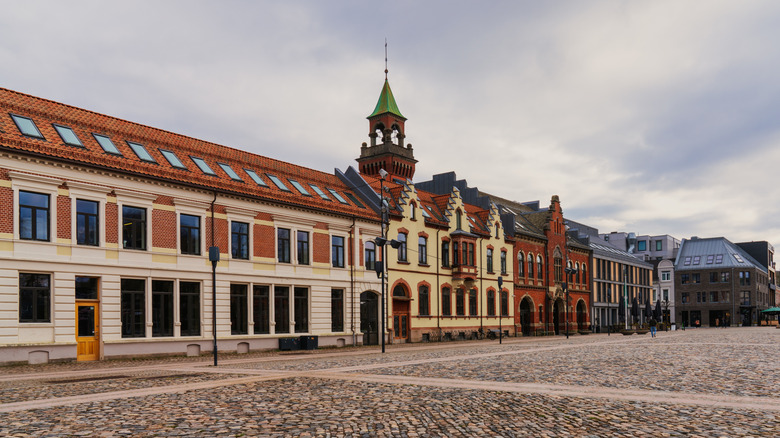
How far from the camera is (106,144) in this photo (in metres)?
30.1

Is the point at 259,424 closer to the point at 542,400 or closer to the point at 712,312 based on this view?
the point at 542,400

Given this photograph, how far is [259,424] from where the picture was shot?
11047 mm

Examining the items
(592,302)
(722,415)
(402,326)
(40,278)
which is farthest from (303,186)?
(592,302)

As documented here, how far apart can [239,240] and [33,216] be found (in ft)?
34.2

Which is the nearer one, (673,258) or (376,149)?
(376,149)

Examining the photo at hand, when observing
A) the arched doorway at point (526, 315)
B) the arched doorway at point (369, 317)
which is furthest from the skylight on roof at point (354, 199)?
the arched doorway at point (526, 315)

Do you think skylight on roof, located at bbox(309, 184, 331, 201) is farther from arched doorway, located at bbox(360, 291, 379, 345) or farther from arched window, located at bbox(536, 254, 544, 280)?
arched window, located at bbox(536, 254, 544, 280)

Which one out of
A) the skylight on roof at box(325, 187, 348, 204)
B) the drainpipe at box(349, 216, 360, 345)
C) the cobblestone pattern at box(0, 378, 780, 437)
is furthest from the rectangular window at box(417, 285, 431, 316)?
the cobblestone pattern at box(0, 378, 780, 437)

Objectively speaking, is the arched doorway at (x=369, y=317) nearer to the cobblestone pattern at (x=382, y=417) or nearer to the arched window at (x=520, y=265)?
the arched window at (x=520, y=265)

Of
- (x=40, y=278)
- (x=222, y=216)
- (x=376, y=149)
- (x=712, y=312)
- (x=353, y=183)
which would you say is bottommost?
(x=712, y=312)

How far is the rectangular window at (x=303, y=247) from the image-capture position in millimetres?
38156

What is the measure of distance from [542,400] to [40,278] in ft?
69.0

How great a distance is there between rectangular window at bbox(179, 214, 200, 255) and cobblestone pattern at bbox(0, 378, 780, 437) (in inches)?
710

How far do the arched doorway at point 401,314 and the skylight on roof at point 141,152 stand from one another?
18.9m
